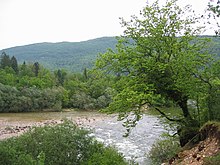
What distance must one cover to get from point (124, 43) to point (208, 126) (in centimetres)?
579

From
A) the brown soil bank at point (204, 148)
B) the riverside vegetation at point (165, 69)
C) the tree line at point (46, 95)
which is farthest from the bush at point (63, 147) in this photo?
the tree line at point (46, 95)

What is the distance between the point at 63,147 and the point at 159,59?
777 cm

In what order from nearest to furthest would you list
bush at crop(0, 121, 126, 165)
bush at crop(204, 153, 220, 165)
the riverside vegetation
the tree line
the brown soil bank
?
bush at crop(204, 153, 220, 165) < the brown soil bank < the riverside vegetation < bush at crop(0, 121, 126, 165) < the tree line

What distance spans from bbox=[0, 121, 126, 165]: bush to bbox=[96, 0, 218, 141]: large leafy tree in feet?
13.2

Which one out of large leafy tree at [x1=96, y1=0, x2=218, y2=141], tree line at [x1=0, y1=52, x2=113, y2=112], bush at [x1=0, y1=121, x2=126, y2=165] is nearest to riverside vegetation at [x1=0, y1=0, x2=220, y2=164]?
large leafy tree at [x1=96, y1=0, x2=218, y2=141]

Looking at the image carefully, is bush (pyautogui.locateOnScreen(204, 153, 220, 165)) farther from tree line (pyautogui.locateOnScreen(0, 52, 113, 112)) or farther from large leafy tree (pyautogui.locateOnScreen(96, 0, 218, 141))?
tree line (pyautogui.locateOnScreen(0, 52, 113, 112))

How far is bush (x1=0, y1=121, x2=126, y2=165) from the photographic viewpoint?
54.2ft

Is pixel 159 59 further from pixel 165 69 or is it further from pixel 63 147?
pixel 63 147

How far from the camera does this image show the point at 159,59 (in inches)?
555

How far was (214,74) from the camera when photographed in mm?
12531

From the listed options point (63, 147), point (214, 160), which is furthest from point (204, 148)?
point (63, 147)

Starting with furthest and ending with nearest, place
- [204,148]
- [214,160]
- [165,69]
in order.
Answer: [165,69], [204,148], [214,160]

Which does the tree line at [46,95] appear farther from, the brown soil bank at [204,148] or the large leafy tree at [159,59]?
the brown soil bank at [204,148]

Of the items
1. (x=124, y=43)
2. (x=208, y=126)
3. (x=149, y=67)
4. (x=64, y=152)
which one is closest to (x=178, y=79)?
(x=149, y=67)
